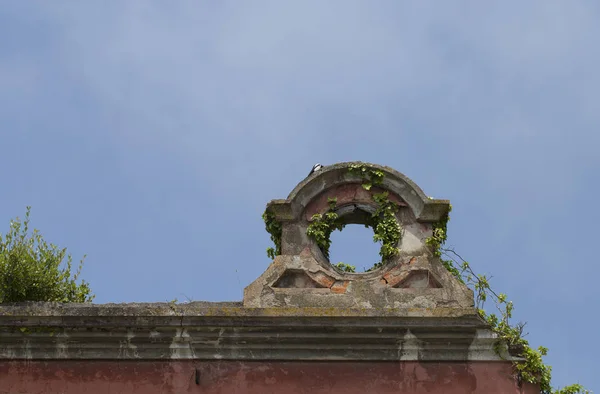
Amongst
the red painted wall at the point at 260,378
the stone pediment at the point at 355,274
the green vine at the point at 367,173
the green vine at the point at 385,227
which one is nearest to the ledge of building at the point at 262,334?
the red painted wall at the point at 260,378

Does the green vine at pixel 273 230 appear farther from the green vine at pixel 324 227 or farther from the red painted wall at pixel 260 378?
the red painted wall at pixel 260 378

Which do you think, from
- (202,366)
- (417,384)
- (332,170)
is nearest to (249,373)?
(202,366)

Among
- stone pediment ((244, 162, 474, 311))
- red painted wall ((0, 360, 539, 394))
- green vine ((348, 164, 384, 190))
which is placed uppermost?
green vine ((348, 164, 384, 190))

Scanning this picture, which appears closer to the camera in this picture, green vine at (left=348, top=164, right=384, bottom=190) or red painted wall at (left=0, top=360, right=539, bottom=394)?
red painted wall at (left=0, top=360, right=539, bottom=394)

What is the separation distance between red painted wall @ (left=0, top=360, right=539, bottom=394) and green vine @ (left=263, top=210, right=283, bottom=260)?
4.61ft

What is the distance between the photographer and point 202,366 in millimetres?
10484

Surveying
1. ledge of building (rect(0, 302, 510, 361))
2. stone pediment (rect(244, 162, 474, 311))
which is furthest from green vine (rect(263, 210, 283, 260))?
ledge of building (rect(0, 302, 510, 361))

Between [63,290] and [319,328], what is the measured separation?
418cm

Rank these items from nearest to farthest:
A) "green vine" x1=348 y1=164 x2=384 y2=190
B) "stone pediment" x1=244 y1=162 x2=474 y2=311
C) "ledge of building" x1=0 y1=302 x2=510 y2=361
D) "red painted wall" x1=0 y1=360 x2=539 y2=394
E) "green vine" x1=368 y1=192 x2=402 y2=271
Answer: "red painted wall" x1=0 y1=360 x2=539 y2=394
"ledge of building" x1=0 y1=302 x2=510 y2=361
"stone pediment" x1=244 y1=162 x2=474 y2=311
"green vine" x1=368 y1=192 x2=402 y2=271
"green vine" x1=348 y1=164 x2=384 y2=190

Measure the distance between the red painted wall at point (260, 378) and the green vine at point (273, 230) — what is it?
141cm

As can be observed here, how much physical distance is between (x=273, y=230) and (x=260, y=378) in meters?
1.76

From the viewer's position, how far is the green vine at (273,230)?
445 inches

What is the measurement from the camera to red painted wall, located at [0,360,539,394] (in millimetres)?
10367

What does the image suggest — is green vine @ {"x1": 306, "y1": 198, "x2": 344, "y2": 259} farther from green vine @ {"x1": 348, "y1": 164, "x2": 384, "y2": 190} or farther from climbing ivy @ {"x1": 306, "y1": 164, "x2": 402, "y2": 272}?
green vine @ {"x1": 348, "y1": 164, "x2": 384, "y2": 190}
